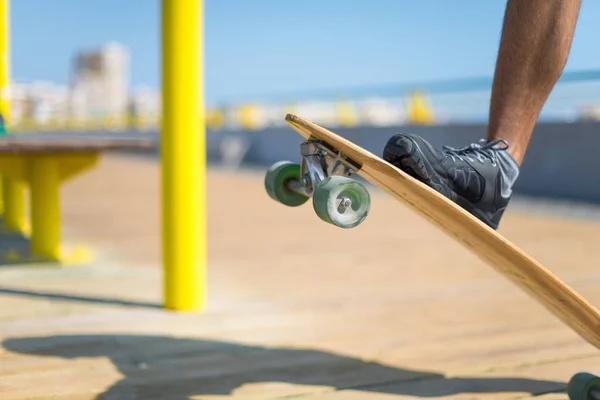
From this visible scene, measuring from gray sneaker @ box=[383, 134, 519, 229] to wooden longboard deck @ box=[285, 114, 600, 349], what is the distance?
0.06m

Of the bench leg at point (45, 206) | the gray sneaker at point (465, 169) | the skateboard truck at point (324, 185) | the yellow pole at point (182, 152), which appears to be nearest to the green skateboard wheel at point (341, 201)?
the skateboard truck at point (324, 185)

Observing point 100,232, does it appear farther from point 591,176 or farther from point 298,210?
point 591,176

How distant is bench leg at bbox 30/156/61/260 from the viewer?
13.0ft

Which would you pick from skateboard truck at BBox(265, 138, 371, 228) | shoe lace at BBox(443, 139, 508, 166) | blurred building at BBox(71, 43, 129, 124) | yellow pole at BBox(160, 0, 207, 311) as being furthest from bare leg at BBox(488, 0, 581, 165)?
blurred building at BBox(71, 43, 129, 124)

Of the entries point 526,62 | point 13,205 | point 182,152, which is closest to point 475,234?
point 526,62

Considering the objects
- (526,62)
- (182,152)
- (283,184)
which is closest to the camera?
(526,62)

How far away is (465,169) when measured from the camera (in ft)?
5.29

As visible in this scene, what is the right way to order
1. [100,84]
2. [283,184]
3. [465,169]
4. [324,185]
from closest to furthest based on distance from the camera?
[324,185] < [465,169] < [283,184] < [100,84]

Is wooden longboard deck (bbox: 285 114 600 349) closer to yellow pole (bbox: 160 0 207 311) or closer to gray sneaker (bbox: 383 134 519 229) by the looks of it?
gray sneaker (bbox: 383 134 519 229)

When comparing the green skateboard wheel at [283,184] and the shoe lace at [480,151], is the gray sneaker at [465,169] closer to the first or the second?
the shoe lace at [480,151]

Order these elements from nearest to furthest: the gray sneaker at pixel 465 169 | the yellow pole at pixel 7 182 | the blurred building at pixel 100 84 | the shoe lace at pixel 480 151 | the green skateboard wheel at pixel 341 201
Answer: the green skateboard wheel at pixel 341 201, the gray sneaker at pixel 465 169, the shoe lace at pixel 480 151, the yellow pole at pixel 7 182, the blurred building at pixel 100 84

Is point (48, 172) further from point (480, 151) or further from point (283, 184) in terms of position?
point (480, 151)

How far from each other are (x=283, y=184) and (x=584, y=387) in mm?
958

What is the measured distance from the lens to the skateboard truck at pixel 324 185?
56.8 inches
